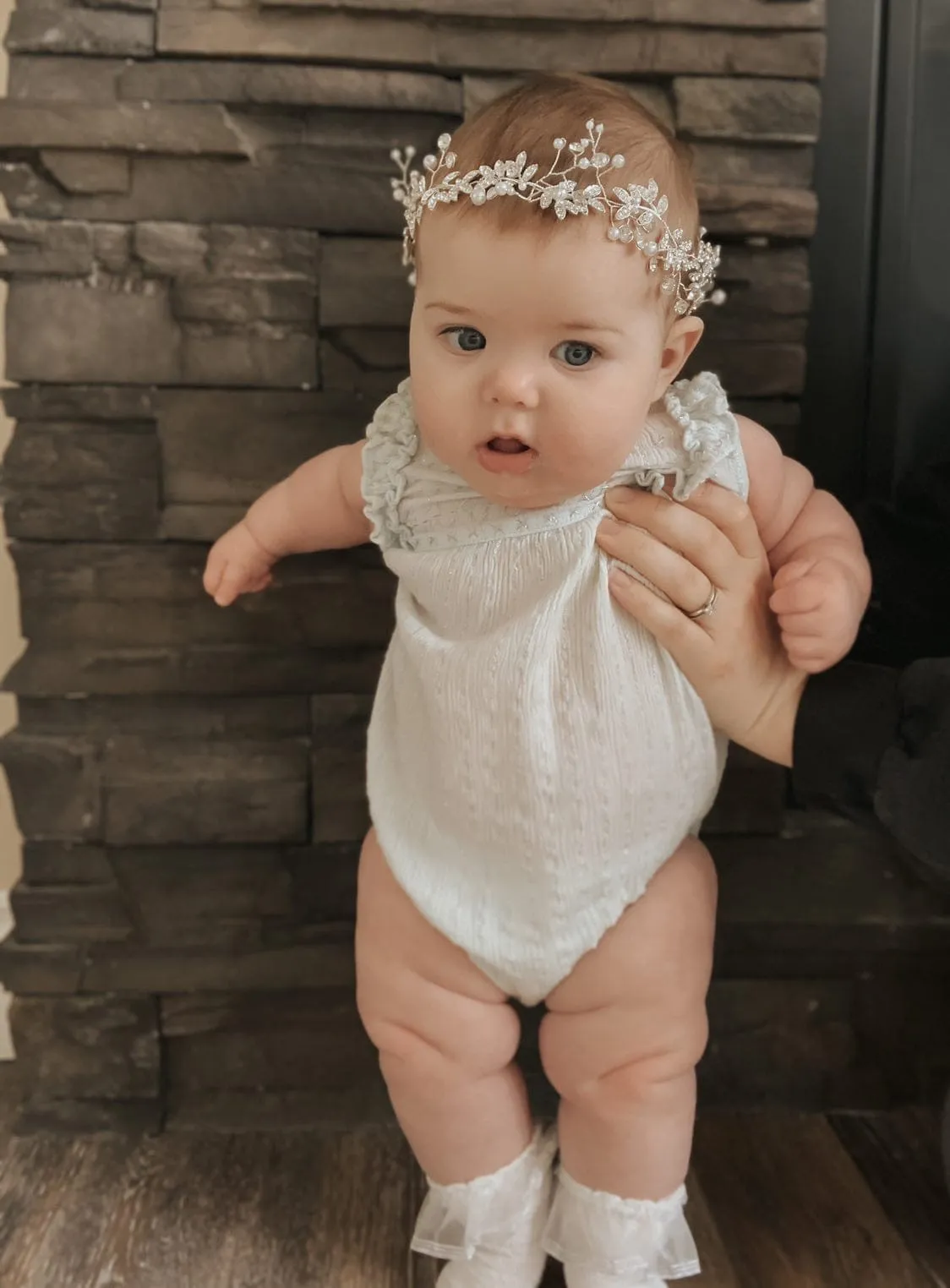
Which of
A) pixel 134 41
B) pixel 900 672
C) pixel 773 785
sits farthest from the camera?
pixel 773 785

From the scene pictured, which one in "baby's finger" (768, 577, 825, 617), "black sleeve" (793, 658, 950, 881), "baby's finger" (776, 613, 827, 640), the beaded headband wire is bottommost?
"black sleeve" (793, 658, 950, 881)

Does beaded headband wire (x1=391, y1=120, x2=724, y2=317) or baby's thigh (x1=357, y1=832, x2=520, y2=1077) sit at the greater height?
beaded headband wire (x1=391, y1=120, x2=724, y2=317)

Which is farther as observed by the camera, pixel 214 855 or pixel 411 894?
pixel 214 855

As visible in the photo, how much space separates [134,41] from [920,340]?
2.43 ft

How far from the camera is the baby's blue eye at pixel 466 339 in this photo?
77 centimetres

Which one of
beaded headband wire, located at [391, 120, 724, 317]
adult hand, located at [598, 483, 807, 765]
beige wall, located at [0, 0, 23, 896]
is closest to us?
beaded headband wire, located at [391, 120, 724, 317]

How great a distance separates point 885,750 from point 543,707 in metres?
0.25

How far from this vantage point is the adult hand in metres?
0.82

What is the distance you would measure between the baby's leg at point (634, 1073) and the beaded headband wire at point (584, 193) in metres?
0.47

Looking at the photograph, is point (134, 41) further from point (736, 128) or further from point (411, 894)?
point (411, 894)

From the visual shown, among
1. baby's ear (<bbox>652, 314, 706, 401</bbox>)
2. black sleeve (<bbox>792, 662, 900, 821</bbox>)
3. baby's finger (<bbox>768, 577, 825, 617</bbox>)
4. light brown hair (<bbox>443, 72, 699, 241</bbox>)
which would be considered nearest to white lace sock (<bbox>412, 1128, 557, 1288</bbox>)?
black sleeve (<bbox>792, 662, 900, 821</bbox>)

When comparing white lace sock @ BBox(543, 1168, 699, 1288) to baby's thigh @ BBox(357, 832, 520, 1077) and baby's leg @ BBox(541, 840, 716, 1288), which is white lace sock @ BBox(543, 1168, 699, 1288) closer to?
baby's leg @ BBox(541, 840, 716, 1288)

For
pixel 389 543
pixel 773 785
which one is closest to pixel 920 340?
pixel 773 785

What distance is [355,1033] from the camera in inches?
43.4
